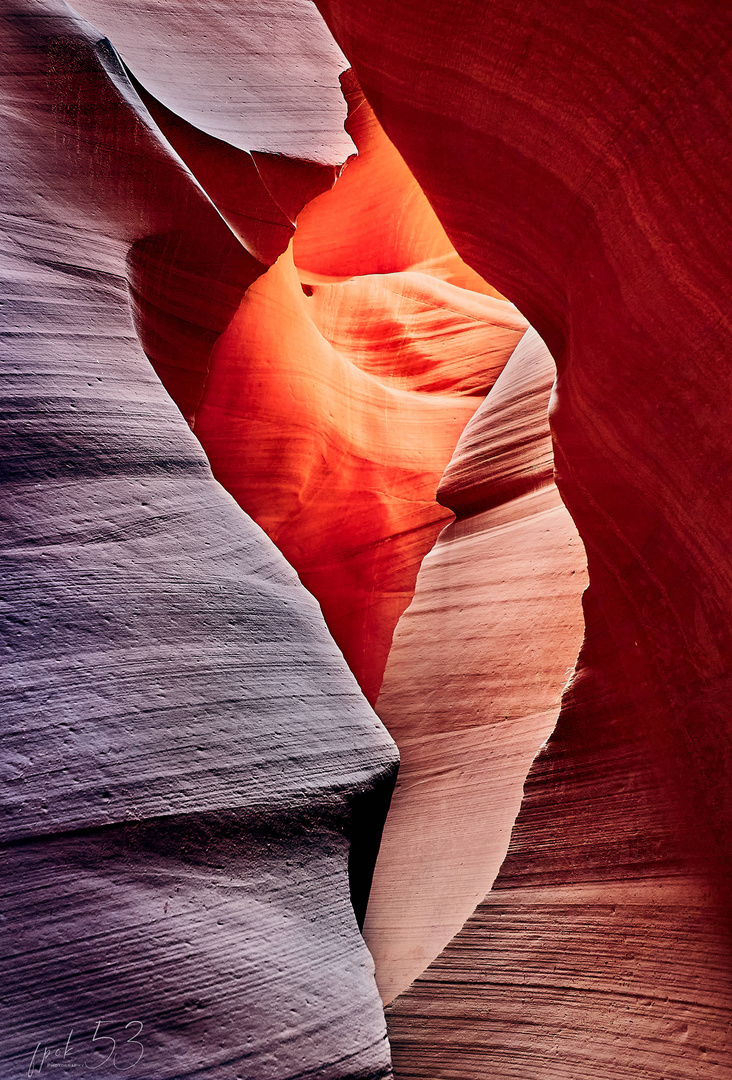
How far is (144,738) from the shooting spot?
1765 mm

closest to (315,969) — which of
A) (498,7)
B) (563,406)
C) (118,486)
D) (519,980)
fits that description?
(519,980)

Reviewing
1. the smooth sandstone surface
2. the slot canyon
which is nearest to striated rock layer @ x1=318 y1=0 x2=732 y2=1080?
the slot canyon

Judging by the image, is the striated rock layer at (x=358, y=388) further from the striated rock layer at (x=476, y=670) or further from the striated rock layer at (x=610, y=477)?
the striated rock layer at (x=610, y=477)

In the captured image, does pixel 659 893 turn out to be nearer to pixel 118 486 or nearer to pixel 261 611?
pixel 261 611

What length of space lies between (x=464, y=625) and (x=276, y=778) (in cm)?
235

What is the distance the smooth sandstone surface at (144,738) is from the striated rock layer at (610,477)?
2.35 ft

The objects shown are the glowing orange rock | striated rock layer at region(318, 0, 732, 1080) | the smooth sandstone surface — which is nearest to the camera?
the smooth sandstone surface

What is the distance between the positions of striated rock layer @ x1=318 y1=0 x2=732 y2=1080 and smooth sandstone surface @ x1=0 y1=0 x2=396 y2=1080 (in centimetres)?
72

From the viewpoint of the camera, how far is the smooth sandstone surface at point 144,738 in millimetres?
1509

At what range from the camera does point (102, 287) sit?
2617 mm

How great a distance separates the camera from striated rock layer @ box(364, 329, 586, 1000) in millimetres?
3242

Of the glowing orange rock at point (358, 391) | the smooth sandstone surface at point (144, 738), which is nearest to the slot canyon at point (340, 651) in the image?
the smooth sandstone surface at point (144, 738)

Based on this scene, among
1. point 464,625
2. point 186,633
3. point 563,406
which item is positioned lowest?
point 464,625

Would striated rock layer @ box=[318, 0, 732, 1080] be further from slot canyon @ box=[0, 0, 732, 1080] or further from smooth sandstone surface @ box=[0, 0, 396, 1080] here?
smooth sandstone surface @ box=[0, 0, 396, 1080]
